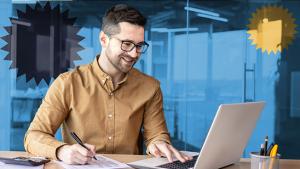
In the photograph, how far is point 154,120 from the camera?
2.40m

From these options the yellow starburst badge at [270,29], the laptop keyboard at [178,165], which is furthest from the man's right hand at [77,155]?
the yellow starburst badge at [270,29]

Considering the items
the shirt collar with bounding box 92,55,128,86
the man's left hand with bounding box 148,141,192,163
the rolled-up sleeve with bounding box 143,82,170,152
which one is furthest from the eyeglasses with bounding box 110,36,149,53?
the man's left hand with bounding box 148,141,192,163

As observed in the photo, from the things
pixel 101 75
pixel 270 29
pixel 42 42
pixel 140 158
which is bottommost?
pixel 140 158

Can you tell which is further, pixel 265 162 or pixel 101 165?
pixel 101 165

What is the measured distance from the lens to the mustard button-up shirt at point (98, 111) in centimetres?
223

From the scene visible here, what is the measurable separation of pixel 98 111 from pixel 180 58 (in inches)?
66.6

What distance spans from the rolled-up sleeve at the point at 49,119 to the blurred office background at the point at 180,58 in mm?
1621

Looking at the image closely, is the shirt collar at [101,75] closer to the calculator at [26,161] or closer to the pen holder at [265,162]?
the calculator at [26,161]

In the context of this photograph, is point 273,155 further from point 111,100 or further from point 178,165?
point 111,100

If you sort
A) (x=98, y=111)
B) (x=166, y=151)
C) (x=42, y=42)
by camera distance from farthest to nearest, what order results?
(x=42, y=42) → (x=98, y=111) → (x=166, y=151)

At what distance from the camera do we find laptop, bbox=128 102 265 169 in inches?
63.1

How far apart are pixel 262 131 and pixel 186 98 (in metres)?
0.66

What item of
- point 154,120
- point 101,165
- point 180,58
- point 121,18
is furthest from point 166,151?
point 180,58

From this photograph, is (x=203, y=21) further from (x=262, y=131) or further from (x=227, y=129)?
(x=227, y=129)
